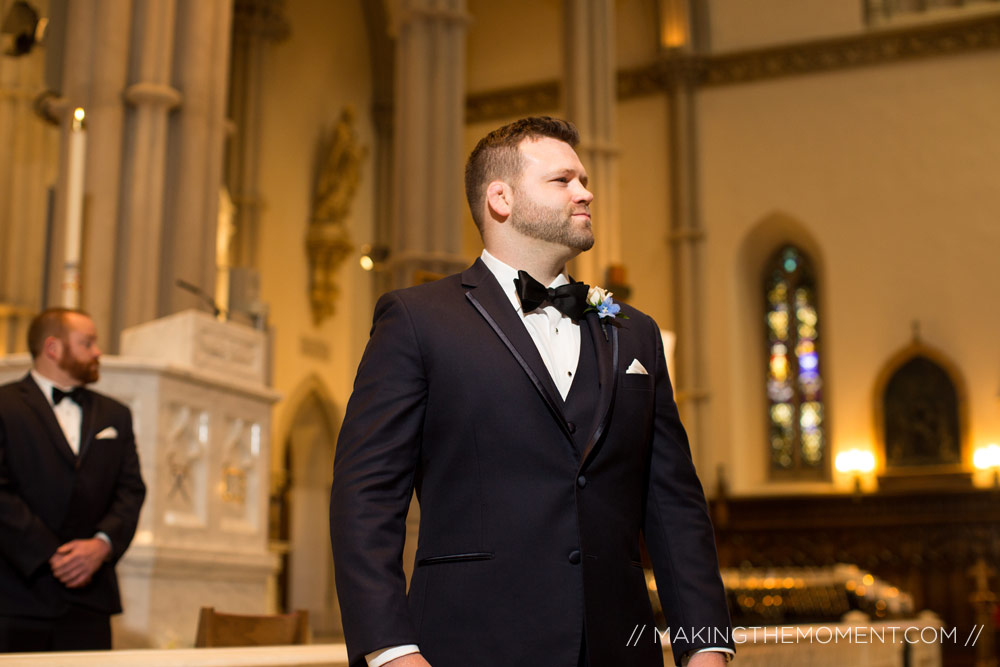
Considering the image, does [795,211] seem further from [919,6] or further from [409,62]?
[409,62]

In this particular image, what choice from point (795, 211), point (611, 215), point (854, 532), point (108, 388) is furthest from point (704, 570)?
point (795, 211)

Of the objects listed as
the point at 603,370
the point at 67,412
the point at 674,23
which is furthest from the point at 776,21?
the point at 603,370

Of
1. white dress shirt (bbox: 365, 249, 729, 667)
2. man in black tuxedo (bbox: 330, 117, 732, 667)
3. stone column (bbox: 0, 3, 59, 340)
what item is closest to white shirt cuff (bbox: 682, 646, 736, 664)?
man in black tuxedo (bbox: 330, 117, 732, 667)

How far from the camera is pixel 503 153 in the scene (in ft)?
7.07

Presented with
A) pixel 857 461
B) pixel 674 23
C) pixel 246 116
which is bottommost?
pixel 857 461

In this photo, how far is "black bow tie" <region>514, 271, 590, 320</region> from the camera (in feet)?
6.82

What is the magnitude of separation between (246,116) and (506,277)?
13234mm

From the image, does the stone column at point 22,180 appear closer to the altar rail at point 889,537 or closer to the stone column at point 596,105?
the stone column at point 596,105

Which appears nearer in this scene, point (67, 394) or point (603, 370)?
point (603, 370)

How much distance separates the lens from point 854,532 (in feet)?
48.2

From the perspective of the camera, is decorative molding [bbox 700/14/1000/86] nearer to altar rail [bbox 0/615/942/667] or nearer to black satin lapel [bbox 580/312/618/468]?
altar rail [bbox 0/615/942/667]

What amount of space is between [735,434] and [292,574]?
6.40 metres

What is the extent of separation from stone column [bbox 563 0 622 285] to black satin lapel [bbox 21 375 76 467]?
7726mm

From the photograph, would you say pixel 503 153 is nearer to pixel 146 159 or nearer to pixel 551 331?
pixel 551 331
